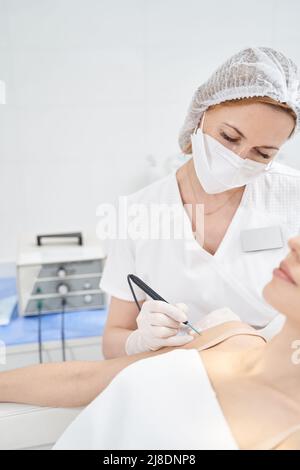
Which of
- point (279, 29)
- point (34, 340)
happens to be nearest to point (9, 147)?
point (34, 340)

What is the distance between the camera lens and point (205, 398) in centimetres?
75

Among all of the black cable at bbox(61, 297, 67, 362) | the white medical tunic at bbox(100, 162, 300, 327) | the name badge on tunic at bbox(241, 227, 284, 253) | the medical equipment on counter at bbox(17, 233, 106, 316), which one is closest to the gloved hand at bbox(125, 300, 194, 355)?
the white medical tunic at bbox(100, 162, 300, 327)

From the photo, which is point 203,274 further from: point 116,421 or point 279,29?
point 279,29

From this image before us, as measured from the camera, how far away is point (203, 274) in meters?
1.13

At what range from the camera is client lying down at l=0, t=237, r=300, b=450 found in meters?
0.71

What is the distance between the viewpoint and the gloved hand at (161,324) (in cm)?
92

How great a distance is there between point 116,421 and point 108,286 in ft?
1.57

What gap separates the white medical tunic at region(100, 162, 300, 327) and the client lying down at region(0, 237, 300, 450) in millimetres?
250

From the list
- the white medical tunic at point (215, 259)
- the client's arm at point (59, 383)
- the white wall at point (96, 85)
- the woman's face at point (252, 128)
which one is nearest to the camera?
the client's arm at point (59, 383)

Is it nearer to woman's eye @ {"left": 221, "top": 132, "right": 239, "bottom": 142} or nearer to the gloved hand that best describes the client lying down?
the gloved hand

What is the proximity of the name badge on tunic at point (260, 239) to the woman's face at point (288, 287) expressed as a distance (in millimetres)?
380

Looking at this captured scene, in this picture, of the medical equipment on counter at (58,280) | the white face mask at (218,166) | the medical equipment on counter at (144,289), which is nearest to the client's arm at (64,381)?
the medical equipment on counter at (144,289)

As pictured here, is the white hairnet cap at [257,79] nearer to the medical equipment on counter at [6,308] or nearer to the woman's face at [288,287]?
the woman's face at [288,287]

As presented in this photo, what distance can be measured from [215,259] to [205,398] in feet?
1.47
